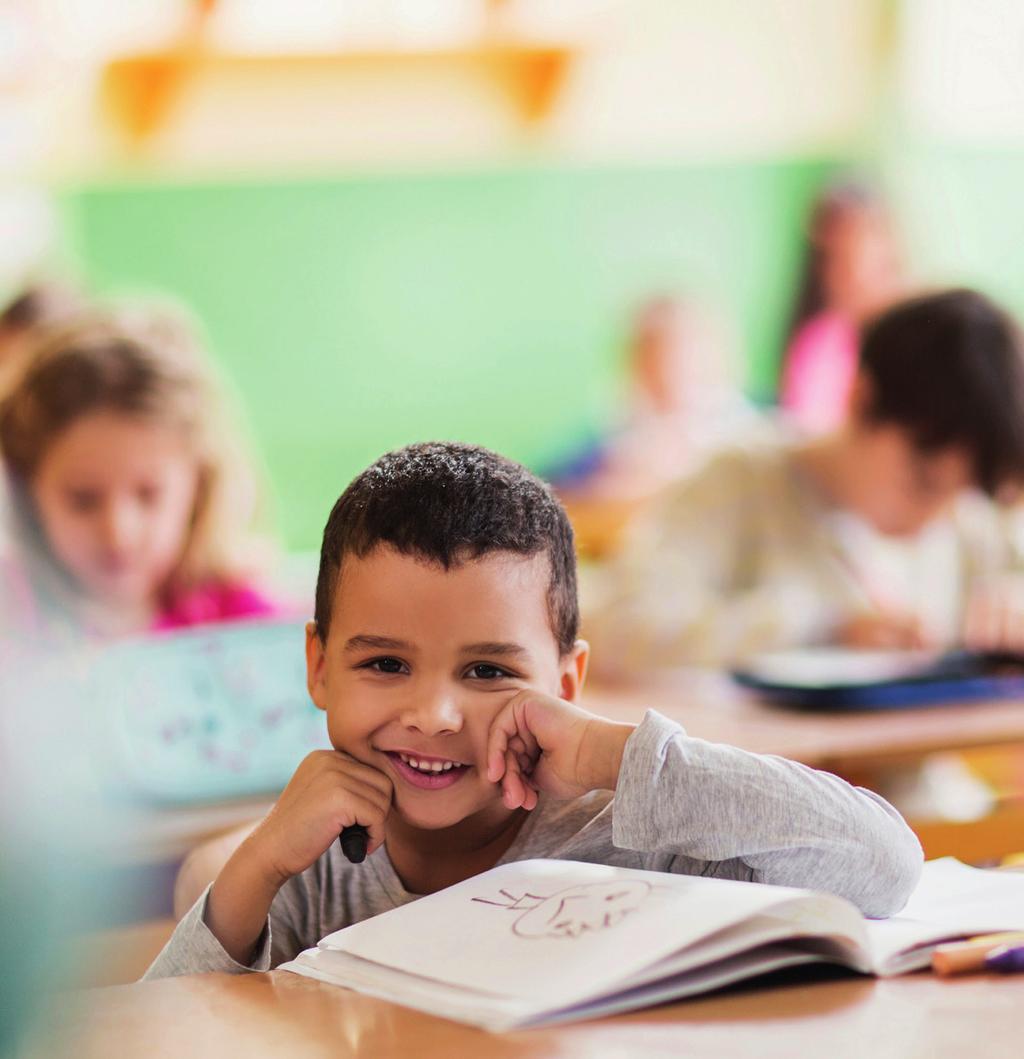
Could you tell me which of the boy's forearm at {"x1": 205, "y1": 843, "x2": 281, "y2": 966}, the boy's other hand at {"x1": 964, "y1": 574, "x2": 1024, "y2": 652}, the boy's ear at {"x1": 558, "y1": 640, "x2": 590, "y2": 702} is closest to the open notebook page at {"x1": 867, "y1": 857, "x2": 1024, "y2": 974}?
the boy's ear at {"x1": 558, "y1": 640, "x2": 590, "y2": 702}

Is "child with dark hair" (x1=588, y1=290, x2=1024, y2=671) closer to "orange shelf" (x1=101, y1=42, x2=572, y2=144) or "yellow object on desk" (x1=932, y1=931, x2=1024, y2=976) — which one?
"yellow object on desk" (x1=932, y1=931, x2=1024, y2=976)

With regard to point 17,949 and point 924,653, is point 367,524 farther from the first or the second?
point 924,653

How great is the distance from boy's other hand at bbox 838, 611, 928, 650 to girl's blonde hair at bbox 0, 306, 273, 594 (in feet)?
2.96

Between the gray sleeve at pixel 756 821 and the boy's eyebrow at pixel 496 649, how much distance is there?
0.11 m

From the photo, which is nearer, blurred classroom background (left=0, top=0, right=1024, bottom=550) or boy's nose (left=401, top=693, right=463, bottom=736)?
boy's nose (left=401, top=693, right=463, bottom=736)

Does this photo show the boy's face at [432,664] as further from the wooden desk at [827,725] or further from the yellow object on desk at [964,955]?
the wooden desk at [827,725]

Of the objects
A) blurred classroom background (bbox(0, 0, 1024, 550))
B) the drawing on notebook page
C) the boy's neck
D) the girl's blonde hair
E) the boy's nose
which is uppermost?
blurred classroom background (bbox(0, 0, 1024, 550))

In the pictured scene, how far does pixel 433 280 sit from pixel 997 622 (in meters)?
2.98

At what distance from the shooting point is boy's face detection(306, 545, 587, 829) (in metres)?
1.02

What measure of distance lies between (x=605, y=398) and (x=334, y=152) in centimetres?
113

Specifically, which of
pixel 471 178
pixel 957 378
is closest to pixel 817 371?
pixel 471 178

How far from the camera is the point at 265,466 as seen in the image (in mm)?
4691

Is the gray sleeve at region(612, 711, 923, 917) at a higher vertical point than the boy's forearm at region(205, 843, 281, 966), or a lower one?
higher

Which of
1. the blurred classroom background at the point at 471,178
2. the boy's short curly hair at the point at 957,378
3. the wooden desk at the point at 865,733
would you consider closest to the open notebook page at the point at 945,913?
the wooden desk at the point at 865,733
